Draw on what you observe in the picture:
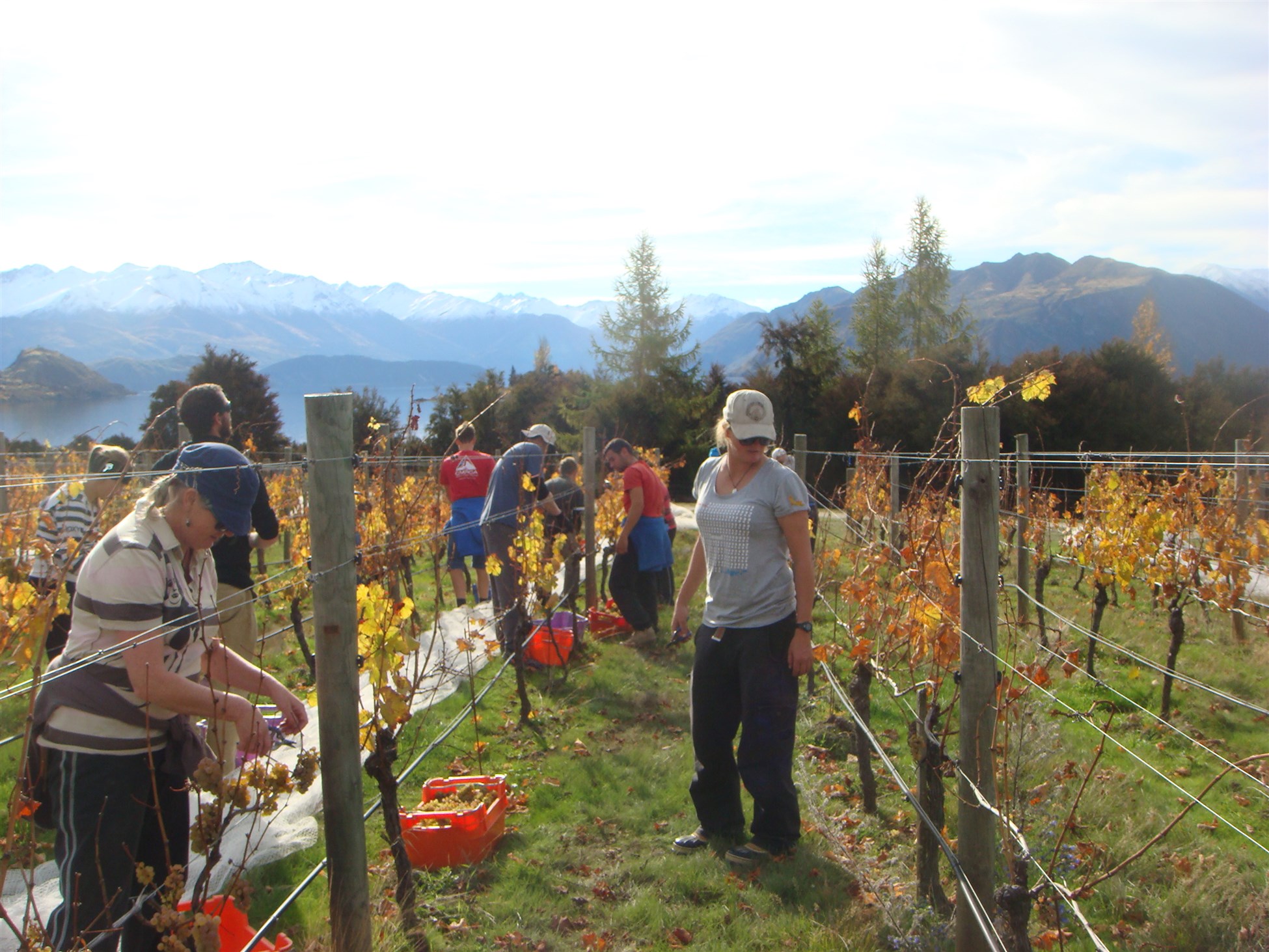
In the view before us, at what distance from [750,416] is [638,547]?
3401 millimetres

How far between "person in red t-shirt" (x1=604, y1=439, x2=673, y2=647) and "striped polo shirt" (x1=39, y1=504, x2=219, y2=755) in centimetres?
420

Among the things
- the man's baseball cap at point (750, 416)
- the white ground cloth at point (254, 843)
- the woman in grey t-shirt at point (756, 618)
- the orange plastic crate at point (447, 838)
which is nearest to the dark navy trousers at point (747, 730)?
the woman in grey t-shirt at point (756, 618)

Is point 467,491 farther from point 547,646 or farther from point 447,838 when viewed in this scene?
point 447,838

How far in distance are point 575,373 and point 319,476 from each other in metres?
44.8

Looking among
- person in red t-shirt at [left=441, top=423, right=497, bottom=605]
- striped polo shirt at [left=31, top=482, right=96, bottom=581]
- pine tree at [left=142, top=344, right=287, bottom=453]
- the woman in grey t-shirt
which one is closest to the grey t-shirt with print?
the woman in grey t-shirt

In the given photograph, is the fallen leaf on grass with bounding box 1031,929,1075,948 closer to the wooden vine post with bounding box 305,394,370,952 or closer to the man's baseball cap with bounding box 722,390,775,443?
the man's baseball cap with bounding box 722,390,775,443

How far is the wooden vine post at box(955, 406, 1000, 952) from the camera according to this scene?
226 cm

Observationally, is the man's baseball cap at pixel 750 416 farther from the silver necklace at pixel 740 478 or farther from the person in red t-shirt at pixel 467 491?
the person in red t-shirt at pixel 467 491

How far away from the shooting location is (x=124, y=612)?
6.10 feet

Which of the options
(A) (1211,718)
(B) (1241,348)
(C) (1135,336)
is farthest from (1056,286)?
(A) (1211,718)

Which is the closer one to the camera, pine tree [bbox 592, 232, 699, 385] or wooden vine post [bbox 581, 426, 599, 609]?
wooden vine post [bbox 581, 426, 599, 609]

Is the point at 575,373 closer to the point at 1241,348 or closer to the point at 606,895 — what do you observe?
the point at 606,895

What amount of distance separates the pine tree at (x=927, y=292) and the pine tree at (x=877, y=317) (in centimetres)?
56

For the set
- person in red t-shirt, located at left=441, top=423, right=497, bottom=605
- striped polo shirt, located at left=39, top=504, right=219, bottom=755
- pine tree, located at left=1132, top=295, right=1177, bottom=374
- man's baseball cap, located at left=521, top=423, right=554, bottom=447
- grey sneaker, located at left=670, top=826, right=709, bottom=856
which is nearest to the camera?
striped polo shirt, located at left=39, top=504, right=219, bottom=755
